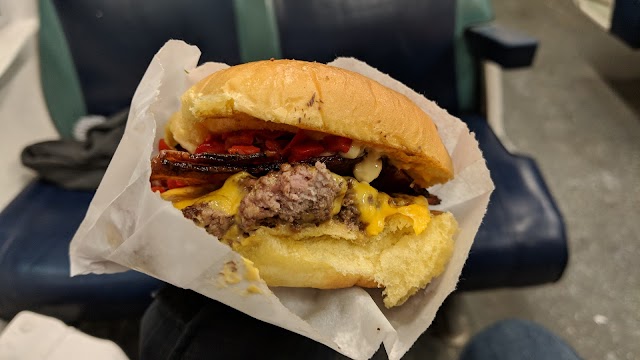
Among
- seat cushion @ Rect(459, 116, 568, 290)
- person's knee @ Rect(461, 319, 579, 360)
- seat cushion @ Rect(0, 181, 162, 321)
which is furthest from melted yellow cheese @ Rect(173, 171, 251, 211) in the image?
seat cushion @ Rect(459, 116, 568, 290)

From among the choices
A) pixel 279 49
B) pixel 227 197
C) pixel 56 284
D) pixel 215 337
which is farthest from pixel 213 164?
pixel 279 49

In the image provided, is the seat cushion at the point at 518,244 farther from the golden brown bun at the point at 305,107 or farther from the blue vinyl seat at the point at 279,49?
the golden brown bun at the point at 305,107

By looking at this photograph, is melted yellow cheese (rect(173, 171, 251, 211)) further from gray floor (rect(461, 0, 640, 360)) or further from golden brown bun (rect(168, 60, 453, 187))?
gray floor (rect(461, 0, 640, 360))

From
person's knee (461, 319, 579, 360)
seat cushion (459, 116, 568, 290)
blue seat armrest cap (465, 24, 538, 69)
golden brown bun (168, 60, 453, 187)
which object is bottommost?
seat cushion (459, 116, 568, 290)

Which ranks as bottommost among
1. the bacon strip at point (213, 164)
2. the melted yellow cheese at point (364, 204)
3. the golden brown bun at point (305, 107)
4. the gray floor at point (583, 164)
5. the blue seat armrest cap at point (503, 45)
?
the gray floor at point (583, 164)

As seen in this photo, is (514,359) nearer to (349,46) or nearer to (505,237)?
(505,237)

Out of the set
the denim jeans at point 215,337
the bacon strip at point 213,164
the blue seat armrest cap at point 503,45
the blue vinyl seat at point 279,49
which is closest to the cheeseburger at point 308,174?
the bacon strip at point 213,164

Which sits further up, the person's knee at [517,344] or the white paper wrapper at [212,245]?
the white paper wrapper at [212,245]

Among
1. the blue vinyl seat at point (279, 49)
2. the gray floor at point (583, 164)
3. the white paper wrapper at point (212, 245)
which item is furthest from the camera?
the gray floor at point (583, 164)
